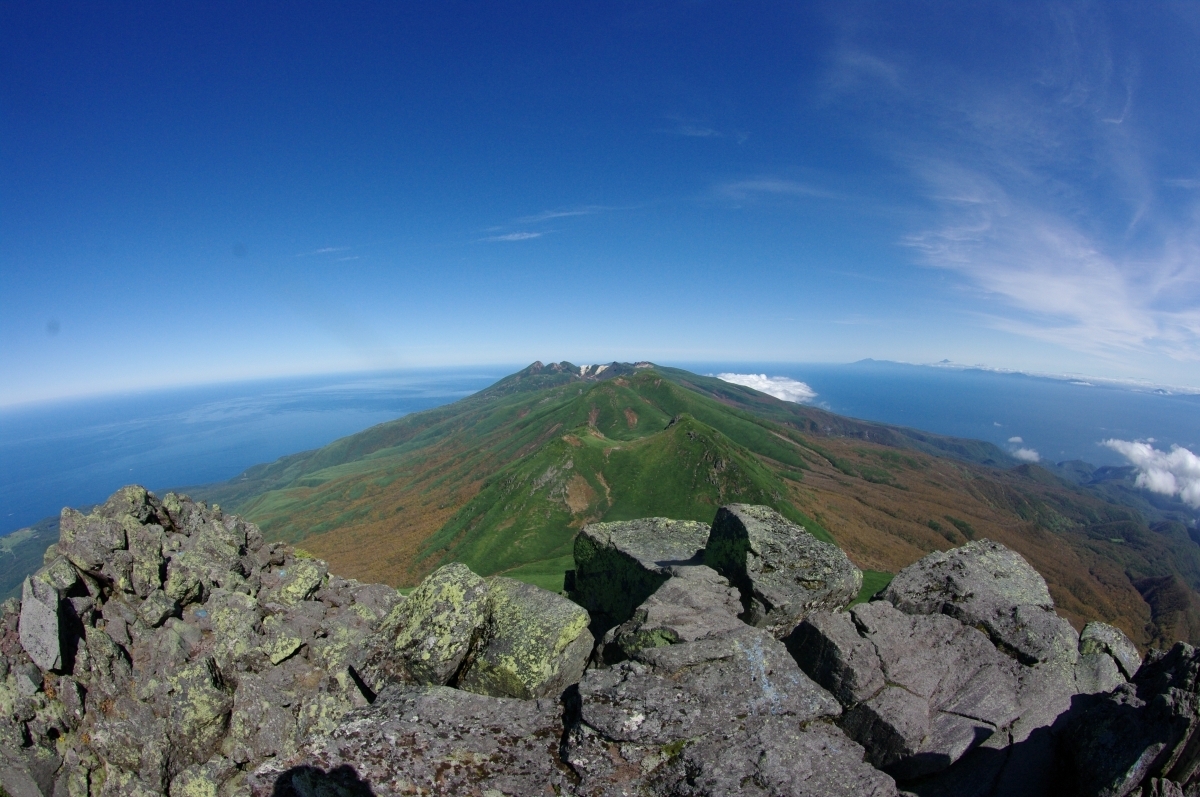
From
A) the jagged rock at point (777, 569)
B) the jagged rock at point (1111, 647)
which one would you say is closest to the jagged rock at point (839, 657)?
the jagged rock at point (777, 569)

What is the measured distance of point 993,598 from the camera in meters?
16.5

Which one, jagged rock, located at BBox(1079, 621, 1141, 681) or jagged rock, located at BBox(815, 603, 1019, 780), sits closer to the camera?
jagged rock, located at BBox(815, 603, 1019, 780)

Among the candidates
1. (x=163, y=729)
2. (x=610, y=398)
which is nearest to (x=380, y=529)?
(x=610, y=398)

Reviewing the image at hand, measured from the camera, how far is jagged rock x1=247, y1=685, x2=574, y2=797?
34.9 feet

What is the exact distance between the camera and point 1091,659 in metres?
14.7

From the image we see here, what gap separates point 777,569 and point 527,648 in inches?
397

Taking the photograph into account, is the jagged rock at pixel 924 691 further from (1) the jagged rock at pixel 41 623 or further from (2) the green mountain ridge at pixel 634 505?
(2) the green mountain ridge at pixel 634 505

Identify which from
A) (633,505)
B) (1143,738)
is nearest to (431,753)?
(1143,738)

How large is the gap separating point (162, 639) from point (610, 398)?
559ft

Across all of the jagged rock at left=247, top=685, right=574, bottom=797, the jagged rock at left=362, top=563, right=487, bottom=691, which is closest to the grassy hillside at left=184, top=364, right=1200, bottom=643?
the jagged rock at left=362, top=563, right=487, bottom=691

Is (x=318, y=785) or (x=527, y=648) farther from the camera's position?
(x=527, y=648)

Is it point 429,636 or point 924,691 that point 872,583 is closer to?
point 924,691

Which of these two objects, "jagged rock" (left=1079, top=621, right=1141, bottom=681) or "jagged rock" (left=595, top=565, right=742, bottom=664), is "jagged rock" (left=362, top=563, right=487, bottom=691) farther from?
"jagged rock" (left=1079, top=621, right=1141, bottom=681)

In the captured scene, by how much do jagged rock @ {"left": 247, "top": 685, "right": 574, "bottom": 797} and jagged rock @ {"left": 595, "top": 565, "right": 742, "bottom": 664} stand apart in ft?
9.87
